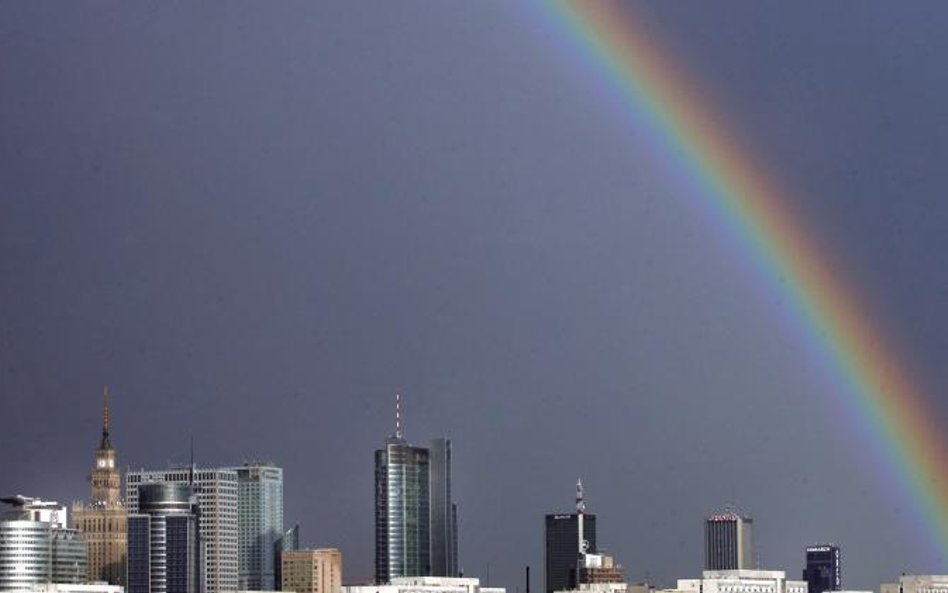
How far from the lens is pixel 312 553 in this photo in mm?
180875

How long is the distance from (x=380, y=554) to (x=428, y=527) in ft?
13.3

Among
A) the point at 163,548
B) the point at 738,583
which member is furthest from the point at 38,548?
the point at 738,583

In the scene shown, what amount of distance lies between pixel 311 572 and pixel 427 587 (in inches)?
482

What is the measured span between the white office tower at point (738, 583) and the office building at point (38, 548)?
38.5 metres

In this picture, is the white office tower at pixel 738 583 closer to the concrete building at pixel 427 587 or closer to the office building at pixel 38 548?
the concrete building at pixel 427 587

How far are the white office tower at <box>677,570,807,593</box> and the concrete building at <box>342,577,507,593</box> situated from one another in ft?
44.4

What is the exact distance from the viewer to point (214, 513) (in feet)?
603

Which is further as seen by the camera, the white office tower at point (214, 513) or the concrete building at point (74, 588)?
the white office tower at point (214, 513)

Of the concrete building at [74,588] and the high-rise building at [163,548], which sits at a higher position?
the high-rise building at [163,548]

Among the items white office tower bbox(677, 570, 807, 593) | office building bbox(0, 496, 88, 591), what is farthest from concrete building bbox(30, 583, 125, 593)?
white office tower bbox(677, 570, 807, 593)

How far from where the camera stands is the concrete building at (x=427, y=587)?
166 metres

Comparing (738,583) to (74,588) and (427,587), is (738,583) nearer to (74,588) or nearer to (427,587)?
(427,587)

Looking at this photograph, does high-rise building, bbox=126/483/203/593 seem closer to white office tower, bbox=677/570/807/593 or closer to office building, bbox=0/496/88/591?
office building, bbox=0/496/88/591

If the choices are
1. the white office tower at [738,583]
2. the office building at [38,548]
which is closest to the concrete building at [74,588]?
the office building at [38,548]
